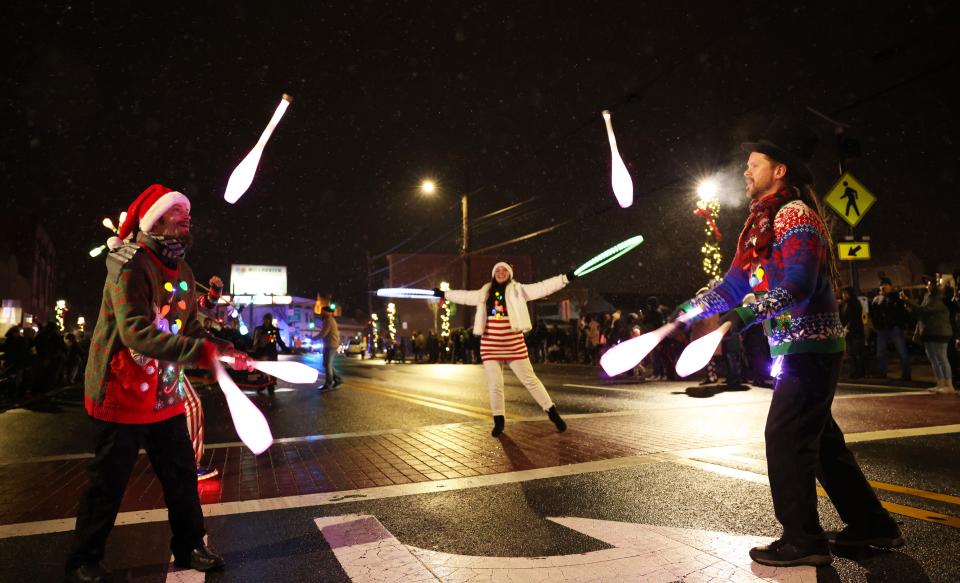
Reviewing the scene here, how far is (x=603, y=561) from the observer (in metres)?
2.97

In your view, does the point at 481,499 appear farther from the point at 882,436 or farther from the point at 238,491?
the point at 882,436

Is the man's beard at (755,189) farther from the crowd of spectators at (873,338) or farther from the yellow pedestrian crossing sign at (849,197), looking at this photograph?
the yellow pedestrian crossing sign at (849,197)

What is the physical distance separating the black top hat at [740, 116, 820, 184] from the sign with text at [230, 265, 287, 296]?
8722 centimetres

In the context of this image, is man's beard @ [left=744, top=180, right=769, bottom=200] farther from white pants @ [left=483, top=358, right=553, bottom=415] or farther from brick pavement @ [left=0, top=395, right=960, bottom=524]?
white pants @ [left=483, top=358, right=553, bottom=415]

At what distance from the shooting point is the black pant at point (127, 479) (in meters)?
2.86

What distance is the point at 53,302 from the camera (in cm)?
8556

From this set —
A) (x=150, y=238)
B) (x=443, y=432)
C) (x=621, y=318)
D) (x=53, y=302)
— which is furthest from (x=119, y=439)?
(x=53, y=302)

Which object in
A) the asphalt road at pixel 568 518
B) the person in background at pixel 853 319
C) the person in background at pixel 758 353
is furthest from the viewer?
the person in background at pixel 853 319

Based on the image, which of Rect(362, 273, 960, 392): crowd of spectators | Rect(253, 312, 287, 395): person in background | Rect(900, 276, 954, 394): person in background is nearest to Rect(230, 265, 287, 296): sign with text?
Rect(362, 273, 960, 392): crowd of spectators

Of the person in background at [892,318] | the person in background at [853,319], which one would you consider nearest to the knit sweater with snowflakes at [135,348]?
the person in background at [892,318]

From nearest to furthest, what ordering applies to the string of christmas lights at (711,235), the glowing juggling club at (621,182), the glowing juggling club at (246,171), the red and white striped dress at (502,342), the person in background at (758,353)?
the glowing juggling club at (246,171), the glowing juggling club at (621,182), the red and white striped dress at (502,342), the person in background at (758,353), the string of christmas lights at (711,235)

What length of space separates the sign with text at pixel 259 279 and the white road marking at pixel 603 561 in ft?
284

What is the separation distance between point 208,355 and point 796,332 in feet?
8.55

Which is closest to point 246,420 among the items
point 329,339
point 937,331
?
point 329,339
